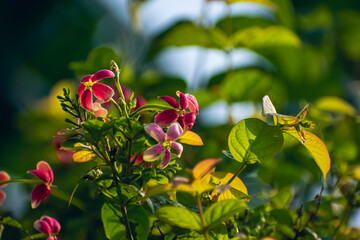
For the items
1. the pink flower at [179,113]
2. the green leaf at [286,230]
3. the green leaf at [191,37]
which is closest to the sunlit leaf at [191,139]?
the pink flower at [179,113]

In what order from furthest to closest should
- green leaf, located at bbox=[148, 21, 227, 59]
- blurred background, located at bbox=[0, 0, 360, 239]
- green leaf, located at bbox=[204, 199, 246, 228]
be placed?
green leaf, located at bbox=[148, 21, 227, 59] → blurred background, located at bbox=[0, 0, 360, 239] → green leaf, located at bbox=[204, 199, 246, 228]

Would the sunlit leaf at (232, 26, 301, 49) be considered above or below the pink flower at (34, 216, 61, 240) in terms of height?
below

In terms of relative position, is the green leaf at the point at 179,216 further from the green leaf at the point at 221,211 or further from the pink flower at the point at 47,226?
the pink flower at the point at 47,226

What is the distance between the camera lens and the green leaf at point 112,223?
19.1 inches

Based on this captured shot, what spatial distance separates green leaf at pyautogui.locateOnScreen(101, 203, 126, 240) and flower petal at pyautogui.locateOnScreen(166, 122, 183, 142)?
103 millimetres

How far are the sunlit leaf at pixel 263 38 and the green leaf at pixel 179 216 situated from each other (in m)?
0.72

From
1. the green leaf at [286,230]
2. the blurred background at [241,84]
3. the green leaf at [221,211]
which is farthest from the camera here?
the blurred background at [241,84]

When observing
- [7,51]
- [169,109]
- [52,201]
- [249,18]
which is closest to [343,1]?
[249,18]

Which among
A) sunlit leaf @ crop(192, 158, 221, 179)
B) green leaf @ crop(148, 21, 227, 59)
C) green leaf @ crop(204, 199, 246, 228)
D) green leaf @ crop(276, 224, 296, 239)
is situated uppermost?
sunlit leaf @ crop(192, 158, 221, 179)

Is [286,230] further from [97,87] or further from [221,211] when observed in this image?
[97,87]

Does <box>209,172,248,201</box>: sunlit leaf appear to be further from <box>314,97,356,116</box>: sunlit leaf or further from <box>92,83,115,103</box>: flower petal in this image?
<box>314,97,356,116</box>: sunlit leaf

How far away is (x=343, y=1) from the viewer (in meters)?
2.20

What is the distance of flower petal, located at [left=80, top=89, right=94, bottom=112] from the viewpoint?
0.46 metres

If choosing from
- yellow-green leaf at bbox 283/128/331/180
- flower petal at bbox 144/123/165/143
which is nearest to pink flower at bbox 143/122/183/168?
flower petal at bbox 144/123/165/143
